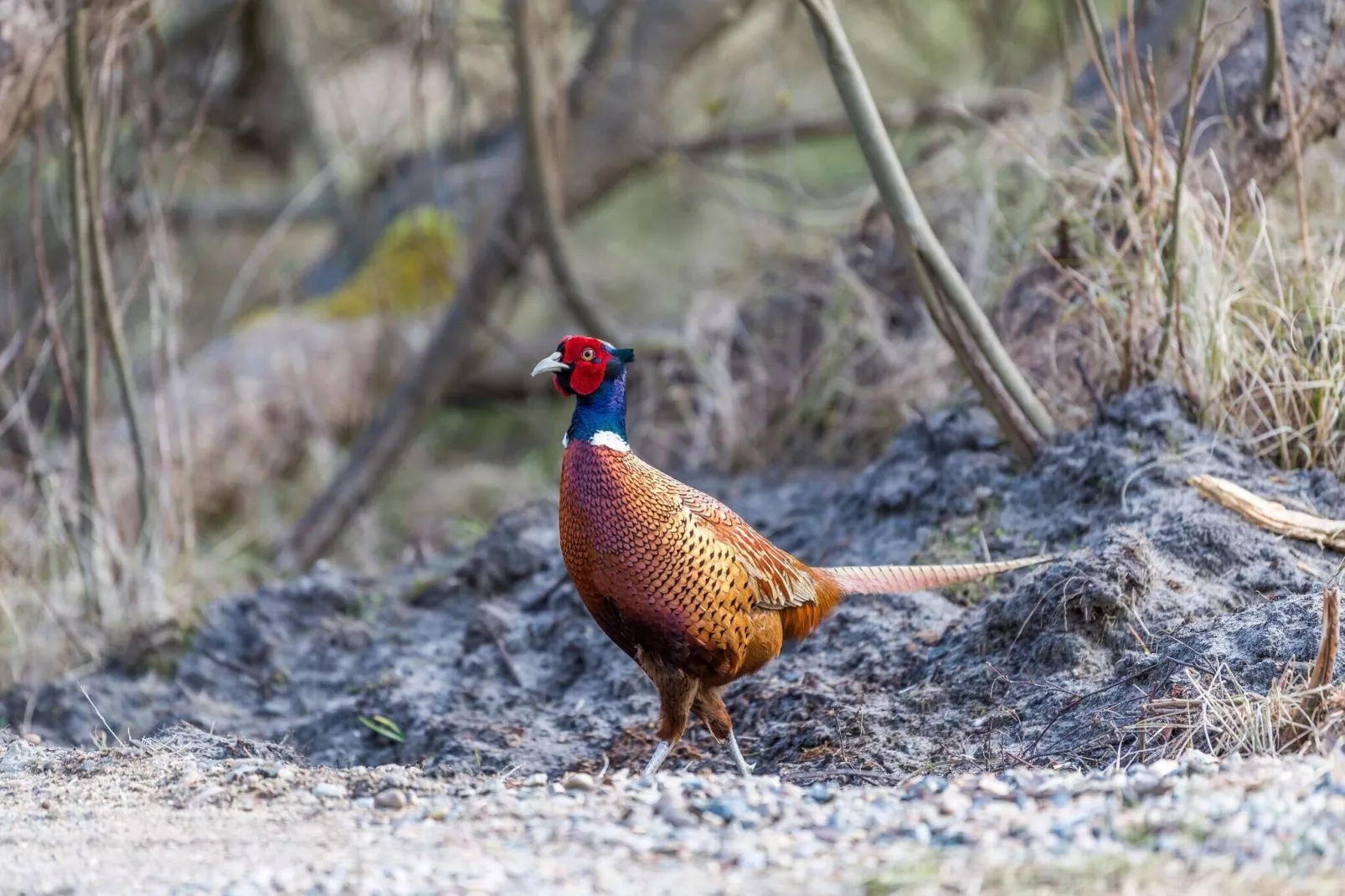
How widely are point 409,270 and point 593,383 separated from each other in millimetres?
5134

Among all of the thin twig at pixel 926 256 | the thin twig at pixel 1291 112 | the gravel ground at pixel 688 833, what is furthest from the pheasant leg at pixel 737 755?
the thin twig at pixel 1291 112

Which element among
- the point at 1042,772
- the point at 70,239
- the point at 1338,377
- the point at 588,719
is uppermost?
the point at 70,239

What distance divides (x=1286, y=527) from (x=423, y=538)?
3.79m

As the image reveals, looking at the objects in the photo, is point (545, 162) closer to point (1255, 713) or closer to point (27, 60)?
point (27, 60)

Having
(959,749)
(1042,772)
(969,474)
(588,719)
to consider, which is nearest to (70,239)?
(588,719)

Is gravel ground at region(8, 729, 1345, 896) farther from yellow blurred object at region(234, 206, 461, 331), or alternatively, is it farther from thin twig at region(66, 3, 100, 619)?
yellow blurred object at region(234, 206, 461, 331)

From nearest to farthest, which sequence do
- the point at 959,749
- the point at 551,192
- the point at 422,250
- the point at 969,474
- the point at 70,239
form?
the point at 959,749, the point at 969,474, the point at 70,239, the point at 551,192, the point at 422,250

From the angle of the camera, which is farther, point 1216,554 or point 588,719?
point 588,719

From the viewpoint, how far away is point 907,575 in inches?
156

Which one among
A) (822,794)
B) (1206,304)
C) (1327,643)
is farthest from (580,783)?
(1206,304)

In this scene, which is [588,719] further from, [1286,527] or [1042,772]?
[1286,527]

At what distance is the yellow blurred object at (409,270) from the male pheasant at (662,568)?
4.88 m

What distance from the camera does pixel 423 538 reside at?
21.2ft

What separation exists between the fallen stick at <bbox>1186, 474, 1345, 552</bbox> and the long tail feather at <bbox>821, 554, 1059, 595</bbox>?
0.59 metres
